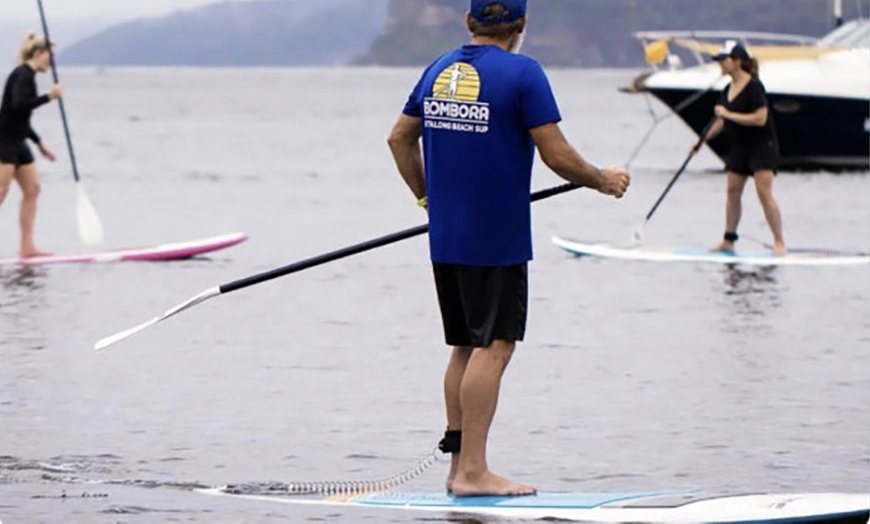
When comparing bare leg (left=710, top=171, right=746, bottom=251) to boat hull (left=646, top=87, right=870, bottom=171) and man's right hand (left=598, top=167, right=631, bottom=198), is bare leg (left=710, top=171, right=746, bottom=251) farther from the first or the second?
boat hull (left=646, top=87, right=870, bottom=171)

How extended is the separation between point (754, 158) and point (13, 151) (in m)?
5.49

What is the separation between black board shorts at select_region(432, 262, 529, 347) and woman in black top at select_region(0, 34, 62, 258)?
8.58 metres

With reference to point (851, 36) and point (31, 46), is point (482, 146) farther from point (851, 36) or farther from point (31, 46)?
point (851, 36)

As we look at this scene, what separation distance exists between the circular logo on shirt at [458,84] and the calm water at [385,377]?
1434 mm

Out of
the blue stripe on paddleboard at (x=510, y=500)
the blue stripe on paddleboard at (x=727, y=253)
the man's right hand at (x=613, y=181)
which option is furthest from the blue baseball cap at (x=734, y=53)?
the man's right hand at (x=613, y=181)

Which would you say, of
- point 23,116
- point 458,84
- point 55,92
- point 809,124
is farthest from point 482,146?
point 809,124

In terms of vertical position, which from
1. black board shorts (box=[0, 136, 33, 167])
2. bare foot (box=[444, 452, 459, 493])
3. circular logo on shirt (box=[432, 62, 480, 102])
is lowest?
black board shorts (box=[0, 136, 33, 167])

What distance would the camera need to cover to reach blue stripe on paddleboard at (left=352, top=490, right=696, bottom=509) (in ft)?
25.5

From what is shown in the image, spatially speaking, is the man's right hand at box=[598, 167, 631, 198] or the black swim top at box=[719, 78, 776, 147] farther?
the black swim top at box=[719, 78, 776, 147]

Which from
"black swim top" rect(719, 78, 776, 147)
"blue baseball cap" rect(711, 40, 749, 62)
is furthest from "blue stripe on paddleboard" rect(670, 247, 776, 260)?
"blue baseball cap" rect(711, 40, 749, 62)

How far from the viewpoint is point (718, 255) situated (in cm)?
1798

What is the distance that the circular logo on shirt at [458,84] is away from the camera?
7.62 m

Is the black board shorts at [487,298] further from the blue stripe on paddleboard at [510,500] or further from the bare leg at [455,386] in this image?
the blue stripe on paddleboard at [510,500]

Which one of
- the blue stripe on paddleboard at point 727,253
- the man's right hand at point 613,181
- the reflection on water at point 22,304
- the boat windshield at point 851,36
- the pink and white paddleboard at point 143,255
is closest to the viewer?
the man's right hand at point 613,181
